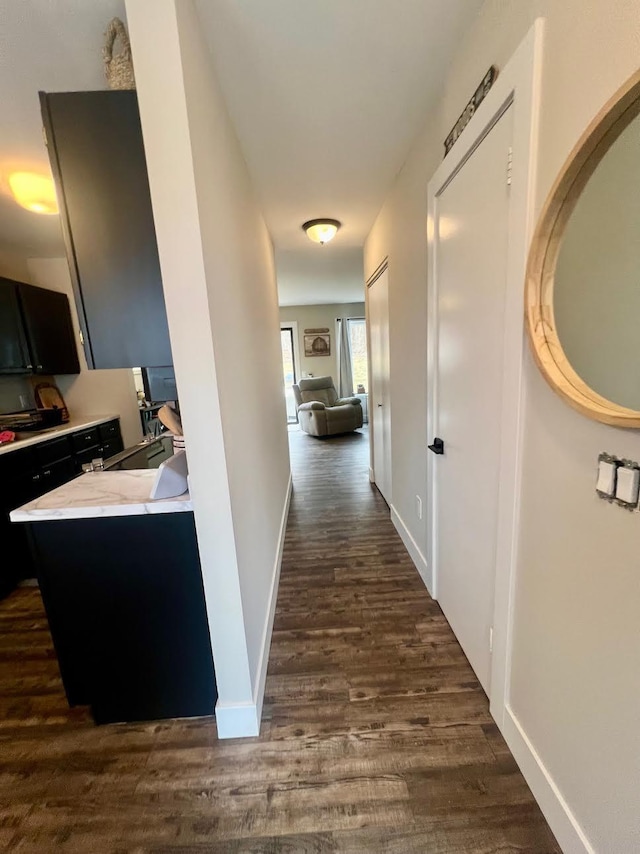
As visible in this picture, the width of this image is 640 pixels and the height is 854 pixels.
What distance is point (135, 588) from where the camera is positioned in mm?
1217

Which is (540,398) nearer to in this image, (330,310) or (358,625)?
(358,625)

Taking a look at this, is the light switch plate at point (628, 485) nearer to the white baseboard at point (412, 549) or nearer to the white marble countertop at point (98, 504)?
the white marble countertop at point (98, 504)

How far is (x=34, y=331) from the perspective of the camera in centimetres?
288

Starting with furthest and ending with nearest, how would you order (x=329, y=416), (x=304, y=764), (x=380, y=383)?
(x=329, y=416), (x=380, y=383), (x=304, y=764)

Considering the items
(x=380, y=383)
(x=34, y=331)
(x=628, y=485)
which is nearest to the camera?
(x=628, y=485)

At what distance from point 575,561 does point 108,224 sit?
5.23ft

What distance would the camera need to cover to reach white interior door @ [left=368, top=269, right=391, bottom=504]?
280cm

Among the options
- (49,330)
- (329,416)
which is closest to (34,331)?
(49,330)

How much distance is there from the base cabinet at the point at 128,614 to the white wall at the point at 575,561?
1.10 m

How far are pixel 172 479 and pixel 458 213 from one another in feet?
4.84

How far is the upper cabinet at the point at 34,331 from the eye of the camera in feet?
8.84

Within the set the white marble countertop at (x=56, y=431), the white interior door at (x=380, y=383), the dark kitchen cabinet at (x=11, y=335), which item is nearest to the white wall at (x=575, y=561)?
the white interior door at (x=380, y=383)

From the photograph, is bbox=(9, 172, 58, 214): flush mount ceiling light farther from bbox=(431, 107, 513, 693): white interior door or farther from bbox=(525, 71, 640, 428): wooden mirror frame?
bbox=(525, 71, 640, 428): wooden mirror frame

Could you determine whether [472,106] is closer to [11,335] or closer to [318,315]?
[11,335]
